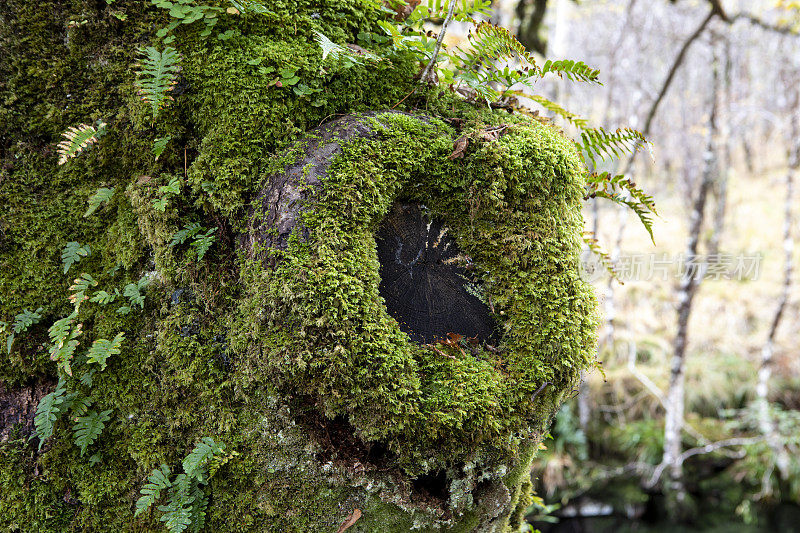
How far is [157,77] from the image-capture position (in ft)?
6.82

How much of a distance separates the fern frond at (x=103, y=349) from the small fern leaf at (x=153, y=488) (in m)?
0.49

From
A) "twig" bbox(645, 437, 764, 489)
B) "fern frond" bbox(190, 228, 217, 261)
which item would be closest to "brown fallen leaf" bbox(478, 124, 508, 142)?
"fern frond" bbox(190, 228, 217, 261)

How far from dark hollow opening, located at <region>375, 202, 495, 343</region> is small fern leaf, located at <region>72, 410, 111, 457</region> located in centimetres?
131

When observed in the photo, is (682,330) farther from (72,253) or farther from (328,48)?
(72,253)

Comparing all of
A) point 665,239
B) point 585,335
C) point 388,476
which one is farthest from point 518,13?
point 665,239

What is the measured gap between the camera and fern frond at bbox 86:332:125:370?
2046 mm

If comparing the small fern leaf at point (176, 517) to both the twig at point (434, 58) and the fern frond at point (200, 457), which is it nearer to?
the fern frond at point (200, 457)

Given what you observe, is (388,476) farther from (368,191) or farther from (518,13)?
(518,13)

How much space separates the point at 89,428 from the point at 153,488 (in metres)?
0.39

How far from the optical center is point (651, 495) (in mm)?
8211

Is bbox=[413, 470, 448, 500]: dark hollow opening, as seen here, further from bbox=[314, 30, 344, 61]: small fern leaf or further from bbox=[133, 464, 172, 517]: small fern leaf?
bbox=[314, 30, 344, 61]: small fern leaf

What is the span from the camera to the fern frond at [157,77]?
2.07 metres

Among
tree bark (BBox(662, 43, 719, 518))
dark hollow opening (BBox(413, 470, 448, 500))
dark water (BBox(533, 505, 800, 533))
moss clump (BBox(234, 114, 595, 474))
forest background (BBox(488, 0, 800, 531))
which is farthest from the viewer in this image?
dark water (BBox(533, 505, 800, 533))

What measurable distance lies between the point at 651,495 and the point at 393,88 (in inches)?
336
